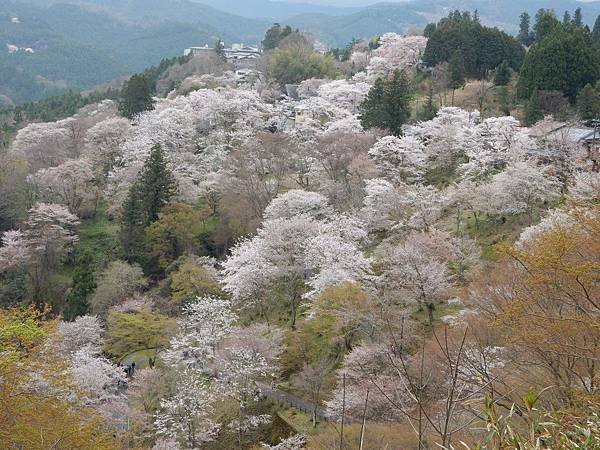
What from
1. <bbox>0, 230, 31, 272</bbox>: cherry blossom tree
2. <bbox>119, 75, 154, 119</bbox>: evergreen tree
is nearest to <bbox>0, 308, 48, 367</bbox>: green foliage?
<bbox>0, 230, 31, 272</bbox>: cherry blossom tree

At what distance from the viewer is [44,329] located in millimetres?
11570

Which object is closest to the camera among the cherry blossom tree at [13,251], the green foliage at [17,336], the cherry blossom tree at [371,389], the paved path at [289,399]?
the green foliage at [17,336]

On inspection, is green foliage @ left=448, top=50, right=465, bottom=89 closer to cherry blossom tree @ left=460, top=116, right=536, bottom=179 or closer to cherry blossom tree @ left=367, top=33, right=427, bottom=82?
cherry blossom tree @ left=367, top=33, right=427, bottom=82

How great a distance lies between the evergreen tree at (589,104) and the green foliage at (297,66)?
95.0 ft

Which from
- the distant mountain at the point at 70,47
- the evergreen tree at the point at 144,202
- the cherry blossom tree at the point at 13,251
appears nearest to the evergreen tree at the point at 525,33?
the evergreen tree at the point at 144,202

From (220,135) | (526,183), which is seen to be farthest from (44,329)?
(220,135)

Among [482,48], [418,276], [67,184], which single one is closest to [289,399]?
[418,276]

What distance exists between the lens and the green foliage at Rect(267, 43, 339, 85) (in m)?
54.4

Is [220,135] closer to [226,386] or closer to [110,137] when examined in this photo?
[110,137]

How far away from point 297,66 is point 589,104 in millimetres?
31029

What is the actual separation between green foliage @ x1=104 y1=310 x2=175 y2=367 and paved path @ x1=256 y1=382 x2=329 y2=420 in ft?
16.1

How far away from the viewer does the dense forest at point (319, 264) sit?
32.7 ft

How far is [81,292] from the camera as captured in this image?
2641 cm

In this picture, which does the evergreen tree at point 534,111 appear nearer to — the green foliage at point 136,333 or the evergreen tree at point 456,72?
the evergreen tree at point 456,72
